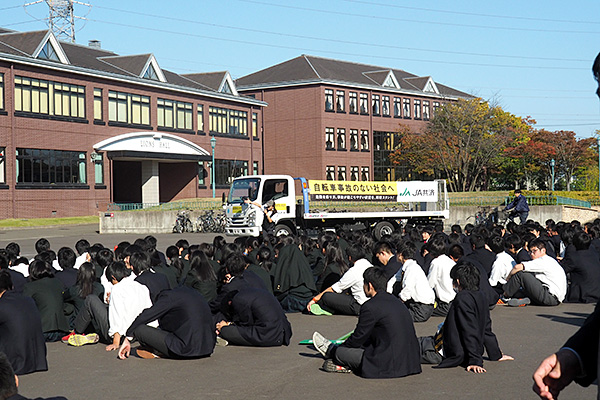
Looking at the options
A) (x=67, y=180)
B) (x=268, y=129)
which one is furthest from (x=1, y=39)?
(x=268, y=129)

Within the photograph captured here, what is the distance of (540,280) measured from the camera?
12508 mm

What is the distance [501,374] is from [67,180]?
4157 centimetres

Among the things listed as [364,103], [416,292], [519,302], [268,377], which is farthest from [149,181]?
[268,377]

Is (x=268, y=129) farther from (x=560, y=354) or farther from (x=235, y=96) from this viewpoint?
(x=560, y=354)

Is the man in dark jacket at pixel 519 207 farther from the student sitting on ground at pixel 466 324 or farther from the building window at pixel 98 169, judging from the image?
the building window at pixel 98 169

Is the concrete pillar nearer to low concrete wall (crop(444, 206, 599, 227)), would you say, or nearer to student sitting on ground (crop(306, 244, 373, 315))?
low concrete wall (crop(444, 206, 599, 227))

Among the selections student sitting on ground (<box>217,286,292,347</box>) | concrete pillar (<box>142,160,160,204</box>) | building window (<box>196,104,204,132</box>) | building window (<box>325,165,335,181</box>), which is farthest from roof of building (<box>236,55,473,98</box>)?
student sitting on ground (<box>217,286,292,347</box>)

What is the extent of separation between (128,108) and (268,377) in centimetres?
4424

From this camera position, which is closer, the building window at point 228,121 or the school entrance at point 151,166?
the school entrance at point 151,166

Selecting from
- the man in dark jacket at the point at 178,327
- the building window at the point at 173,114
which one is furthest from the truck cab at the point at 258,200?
the building window at the point at 173,114

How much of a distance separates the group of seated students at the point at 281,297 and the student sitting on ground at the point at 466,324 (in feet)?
0.04

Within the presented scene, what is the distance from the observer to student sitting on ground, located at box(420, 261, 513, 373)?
7.82 meters

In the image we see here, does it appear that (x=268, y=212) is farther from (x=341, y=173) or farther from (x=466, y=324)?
(x=341, y=173)

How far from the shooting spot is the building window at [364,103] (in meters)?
66.4
